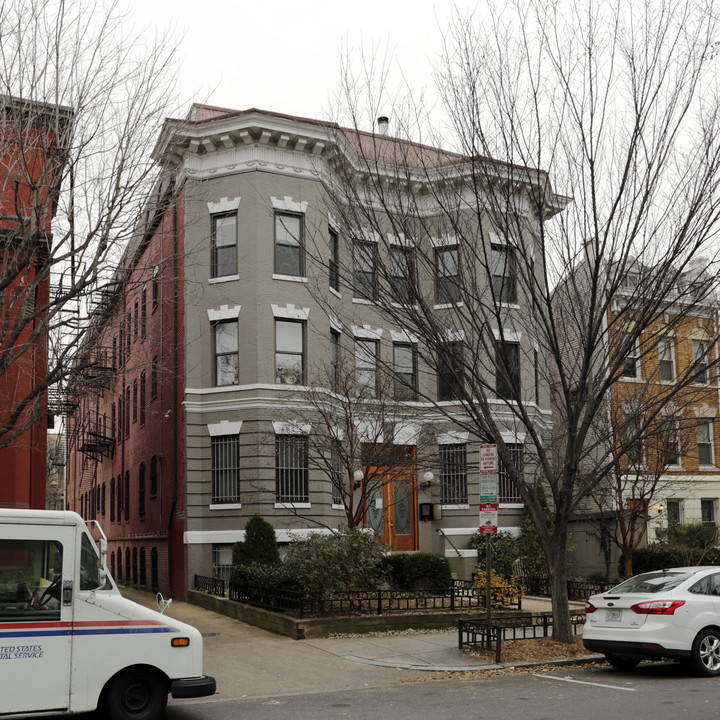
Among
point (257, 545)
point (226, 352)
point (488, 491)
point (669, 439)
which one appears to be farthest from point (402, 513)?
point (488, 491)

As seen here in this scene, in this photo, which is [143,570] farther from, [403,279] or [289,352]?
[403,279]

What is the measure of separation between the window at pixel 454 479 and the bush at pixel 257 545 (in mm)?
6883

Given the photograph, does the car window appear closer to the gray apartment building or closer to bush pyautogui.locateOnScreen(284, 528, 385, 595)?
bush pyautogui.locateOnScreen(284, 528, 385, 595)

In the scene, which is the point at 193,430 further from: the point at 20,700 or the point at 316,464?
the point at 20,700

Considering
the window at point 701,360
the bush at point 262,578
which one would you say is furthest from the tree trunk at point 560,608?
the bush at point 262,578

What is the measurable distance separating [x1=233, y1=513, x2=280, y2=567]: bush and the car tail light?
10477 millimetres

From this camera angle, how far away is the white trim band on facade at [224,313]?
23.5 metres

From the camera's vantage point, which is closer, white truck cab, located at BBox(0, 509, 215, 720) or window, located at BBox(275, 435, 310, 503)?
white truck cab, located at BBox(0, 509, 215, 720)

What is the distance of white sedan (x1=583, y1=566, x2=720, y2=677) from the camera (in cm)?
1085

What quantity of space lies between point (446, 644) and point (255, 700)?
468 centimetres

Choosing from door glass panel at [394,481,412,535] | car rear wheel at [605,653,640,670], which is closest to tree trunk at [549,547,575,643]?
car rear wheel at [605,653,640,670]

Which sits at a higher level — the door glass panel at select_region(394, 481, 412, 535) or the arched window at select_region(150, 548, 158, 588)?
the door glass panel at select_region(394, 481, 412, 535)

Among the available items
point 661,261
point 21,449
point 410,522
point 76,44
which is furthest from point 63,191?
point 410,522

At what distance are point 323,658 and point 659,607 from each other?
193 inches
